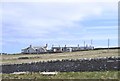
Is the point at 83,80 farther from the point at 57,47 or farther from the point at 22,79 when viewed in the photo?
the point at 57,47

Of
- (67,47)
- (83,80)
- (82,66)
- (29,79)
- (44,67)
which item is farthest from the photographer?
(67,47)

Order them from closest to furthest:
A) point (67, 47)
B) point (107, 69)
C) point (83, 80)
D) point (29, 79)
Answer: point (83, 80) < point (29, 79) < point (107, 69) < point (67, 47)

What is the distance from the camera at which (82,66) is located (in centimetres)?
4544

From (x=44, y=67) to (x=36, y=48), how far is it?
437ft

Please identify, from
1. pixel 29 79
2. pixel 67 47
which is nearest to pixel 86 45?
pixel 67 47

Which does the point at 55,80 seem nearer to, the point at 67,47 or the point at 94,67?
the point at 94,67

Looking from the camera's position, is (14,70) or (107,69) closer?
(107,69)

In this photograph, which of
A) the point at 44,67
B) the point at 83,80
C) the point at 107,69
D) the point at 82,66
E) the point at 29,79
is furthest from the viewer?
the point at 44,67

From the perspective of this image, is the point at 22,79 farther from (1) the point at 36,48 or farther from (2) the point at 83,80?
(1) the point at 36,48

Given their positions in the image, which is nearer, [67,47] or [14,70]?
[14,70]

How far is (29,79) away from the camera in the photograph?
111 feet

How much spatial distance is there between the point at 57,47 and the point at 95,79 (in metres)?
154

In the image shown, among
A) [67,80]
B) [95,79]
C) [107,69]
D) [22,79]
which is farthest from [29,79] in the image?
[107,69]

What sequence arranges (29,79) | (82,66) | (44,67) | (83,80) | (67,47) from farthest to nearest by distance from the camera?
1. (67,47)
2. (44,67)
3. (82,66)
4. (29,79)
5. (83,80)
